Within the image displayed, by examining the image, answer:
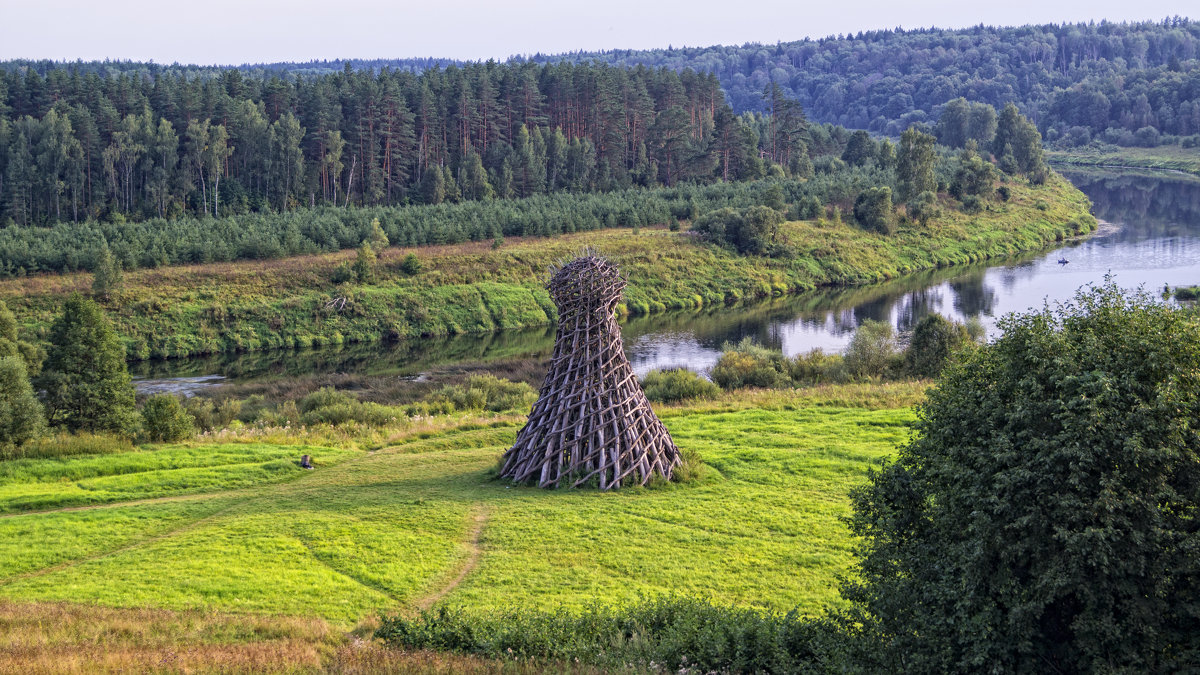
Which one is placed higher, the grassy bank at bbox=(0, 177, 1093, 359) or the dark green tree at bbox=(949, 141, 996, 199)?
the dark green tree at bbox=(949, 141, 996, 199)

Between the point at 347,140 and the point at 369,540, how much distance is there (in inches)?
3116

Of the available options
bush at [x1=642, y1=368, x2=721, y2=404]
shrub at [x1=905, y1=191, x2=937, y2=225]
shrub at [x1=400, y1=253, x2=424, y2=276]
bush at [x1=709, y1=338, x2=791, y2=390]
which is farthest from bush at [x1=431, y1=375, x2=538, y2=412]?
shrub at [x1=905, y1=191, x2=937, y2=225]

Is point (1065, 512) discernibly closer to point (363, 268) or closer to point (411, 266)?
point (363, 268)

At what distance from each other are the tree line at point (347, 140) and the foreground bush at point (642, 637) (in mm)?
73850

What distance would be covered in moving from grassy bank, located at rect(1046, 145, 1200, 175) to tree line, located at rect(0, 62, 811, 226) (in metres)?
61.3

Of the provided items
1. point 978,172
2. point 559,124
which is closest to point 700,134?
point 559,124

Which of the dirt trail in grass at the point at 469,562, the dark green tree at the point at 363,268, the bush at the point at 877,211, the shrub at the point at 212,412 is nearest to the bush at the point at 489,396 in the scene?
the shrub at the point at 212,412

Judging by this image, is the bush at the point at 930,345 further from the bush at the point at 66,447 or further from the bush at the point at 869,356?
the bush at the point at 66,447

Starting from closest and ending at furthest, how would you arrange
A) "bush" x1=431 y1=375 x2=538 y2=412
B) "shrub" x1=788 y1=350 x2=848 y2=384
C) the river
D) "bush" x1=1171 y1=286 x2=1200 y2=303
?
"bush" x1=431 y1=375 x2=538 y2=412 → "shrub" x1=788 y1=350 x2=848 y2=384 → the river → "bush" x1=1171 y1=286 x2=1200 y2=303

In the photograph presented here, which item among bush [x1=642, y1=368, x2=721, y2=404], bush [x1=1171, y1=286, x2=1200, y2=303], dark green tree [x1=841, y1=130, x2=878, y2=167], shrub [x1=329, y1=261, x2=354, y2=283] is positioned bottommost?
bush [x1=642, y1=368, x2=721, y2=404]

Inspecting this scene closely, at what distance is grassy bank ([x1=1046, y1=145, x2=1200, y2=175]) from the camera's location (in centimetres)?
14212

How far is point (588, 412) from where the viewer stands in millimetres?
22547

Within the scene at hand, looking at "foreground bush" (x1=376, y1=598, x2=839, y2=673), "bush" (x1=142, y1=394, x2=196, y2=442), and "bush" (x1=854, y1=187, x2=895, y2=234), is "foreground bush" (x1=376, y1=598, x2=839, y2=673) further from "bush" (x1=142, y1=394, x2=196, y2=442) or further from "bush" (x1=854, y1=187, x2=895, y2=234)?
"bush" (x1=854, y1=187, x2=895, y2=234)

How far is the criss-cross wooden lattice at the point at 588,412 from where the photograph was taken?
22.6 m
